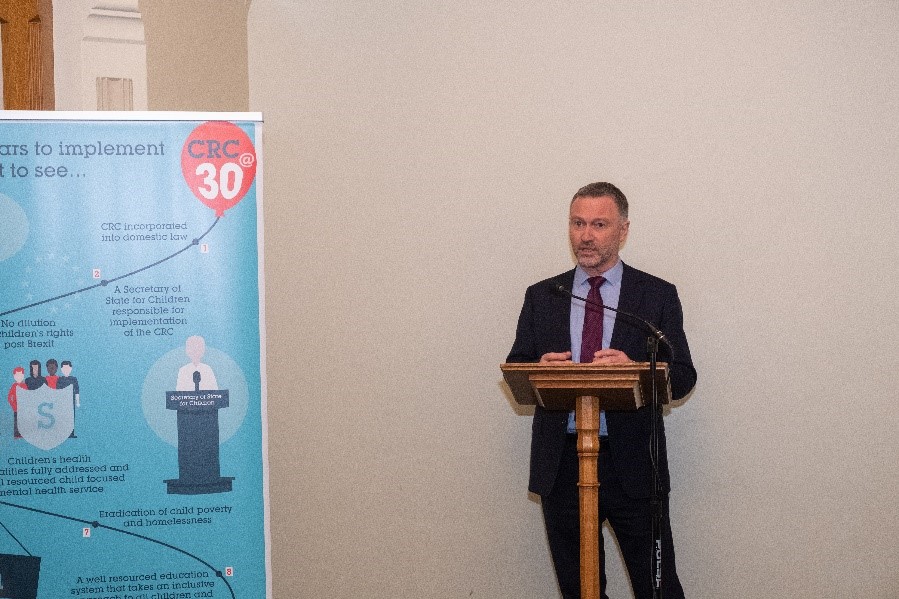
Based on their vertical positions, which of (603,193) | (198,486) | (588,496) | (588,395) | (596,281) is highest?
(603,193)

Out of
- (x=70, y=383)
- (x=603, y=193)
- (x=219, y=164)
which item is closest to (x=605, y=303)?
(x=603, y=193)

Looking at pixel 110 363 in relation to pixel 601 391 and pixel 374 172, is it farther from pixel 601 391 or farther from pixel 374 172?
pixel 374 172

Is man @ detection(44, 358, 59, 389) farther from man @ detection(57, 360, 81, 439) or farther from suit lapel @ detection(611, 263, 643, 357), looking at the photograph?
suit lapel @ detection(611, 263, 643, 357)

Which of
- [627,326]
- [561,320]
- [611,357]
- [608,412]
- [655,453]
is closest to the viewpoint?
[611,357]

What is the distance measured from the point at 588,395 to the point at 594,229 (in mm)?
787

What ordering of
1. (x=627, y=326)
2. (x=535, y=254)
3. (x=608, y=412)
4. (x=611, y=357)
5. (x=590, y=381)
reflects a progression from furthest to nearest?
(x=535, y=254)
(x=627, y=326)
(x=608, y=412)
(x=611, y=357)
(x=590, y=381)

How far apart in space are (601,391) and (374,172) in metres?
1.83

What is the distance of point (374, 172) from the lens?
4.60m

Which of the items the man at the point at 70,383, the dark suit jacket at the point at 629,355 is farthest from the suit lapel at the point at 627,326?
the man at the point at 70,383

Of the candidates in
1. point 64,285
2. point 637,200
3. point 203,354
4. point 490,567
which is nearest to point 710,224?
point 637,200

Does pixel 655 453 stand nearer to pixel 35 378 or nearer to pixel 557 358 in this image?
pixel 557 358

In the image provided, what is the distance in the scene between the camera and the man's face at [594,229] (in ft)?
12.5

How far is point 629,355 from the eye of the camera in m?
3.77

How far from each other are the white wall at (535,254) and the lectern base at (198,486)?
150 cm
